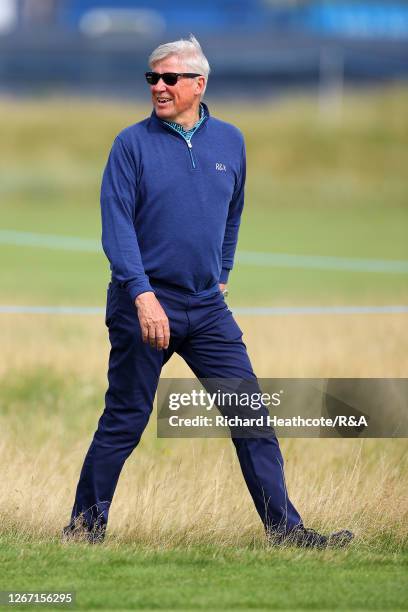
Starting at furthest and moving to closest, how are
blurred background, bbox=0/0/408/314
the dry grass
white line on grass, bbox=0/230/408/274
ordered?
white line on grass, bbox=0/230/408/274 → blurred background, bbox=0/0/408/314 → the dry grass

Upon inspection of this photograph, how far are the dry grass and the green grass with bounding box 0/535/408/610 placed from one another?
346 millimetres

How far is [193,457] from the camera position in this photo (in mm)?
7070

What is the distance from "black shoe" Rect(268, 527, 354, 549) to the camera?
590cm

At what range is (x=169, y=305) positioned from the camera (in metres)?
5.93

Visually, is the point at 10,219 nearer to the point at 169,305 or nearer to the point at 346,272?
the point at 346,272

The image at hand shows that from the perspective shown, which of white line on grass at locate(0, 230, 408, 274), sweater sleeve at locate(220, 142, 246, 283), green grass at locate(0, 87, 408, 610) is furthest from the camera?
white line on grass at locate(0, 230, 408, 274)

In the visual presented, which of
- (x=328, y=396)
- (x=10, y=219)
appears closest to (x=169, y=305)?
(x=328, y=396)

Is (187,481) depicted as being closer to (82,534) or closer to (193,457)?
(193,457)

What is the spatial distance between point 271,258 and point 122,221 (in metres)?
17.7

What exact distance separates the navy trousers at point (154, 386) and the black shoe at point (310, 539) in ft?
0.12

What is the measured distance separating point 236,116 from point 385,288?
80.6ft

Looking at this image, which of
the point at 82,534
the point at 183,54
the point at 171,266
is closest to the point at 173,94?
the point at 183,54

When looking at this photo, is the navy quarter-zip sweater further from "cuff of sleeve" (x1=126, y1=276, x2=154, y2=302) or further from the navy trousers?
the navy trousers

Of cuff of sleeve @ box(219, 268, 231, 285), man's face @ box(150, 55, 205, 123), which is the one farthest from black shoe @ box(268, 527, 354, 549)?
man's face @ box(150, 55, 205, 123)
